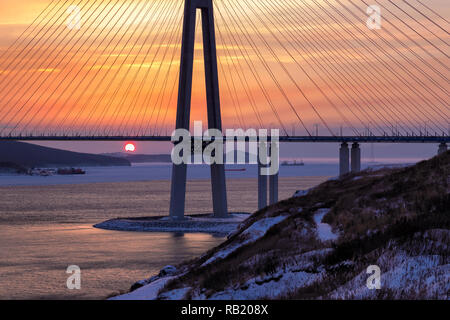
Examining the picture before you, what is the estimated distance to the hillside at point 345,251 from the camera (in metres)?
12.1

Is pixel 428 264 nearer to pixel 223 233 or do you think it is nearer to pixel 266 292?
pixel 266 292

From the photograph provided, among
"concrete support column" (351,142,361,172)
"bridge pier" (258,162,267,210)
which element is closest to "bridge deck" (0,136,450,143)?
"concrete support column" (351,142,361,172)

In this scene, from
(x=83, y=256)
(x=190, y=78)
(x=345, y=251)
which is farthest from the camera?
(x=190, y=78)

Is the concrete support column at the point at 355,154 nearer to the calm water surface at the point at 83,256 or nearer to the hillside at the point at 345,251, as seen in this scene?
the calm water surface at the point at 83,256

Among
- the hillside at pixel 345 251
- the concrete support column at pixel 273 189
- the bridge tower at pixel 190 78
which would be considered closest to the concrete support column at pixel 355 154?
the concrete support column at pixel 273 189

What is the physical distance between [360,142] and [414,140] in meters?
5.70

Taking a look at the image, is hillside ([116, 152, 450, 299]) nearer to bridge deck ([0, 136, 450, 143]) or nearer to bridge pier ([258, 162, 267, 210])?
bridge deck ([0, 136, 450, 143])

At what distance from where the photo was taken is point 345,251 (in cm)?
1422

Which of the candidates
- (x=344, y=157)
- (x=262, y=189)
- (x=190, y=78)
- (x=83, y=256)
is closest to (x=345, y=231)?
(x=83, y=256)

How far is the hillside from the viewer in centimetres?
1205

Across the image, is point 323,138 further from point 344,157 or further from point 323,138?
point 344,157
